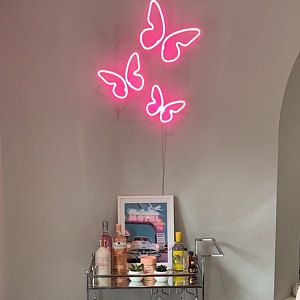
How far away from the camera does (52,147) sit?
218 centimetres

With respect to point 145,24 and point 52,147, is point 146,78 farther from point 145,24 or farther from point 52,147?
point 52,147

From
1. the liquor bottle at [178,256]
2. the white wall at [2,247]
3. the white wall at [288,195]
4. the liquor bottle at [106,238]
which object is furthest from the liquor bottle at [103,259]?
the white wall at [288,195]

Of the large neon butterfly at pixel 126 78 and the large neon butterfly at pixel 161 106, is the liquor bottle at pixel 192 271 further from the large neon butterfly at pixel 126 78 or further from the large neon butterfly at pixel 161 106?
the large neon butterfly at pixel 126 78

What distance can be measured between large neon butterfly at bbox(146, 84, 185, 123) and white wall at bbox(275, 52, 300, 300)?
0.48m

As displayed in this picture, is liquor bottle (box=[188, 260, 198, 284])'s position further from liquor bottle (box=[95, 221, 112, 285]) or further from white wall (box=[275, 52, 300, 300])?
Result: white wall (box=[275, 52, 300, 300])

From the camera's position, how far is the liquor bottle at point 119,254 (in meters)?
2.10

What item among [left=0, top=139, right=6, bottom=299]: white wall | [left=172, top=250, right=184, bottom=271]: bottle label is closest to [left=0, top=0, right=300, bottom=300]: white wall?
[left=0, top=139, right=6, bottom=299]: white wall

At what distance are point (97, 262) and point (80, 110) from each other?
0.65 meters

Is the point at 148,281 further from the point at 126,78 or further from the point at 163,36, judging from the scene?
the point at 163,36

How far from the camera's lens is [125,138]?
2.19 m

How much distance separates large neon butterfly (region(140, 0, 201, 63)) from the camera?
2.10 m

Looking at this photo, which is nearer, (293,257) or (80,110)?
(80,110)

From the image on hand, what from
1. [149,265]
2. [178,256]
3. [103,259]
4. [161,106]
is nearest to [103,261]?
[103,259]

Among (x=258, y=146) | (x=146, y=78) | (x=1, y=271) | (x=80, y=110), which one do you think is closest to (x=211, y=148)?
(x=258, y=146)
